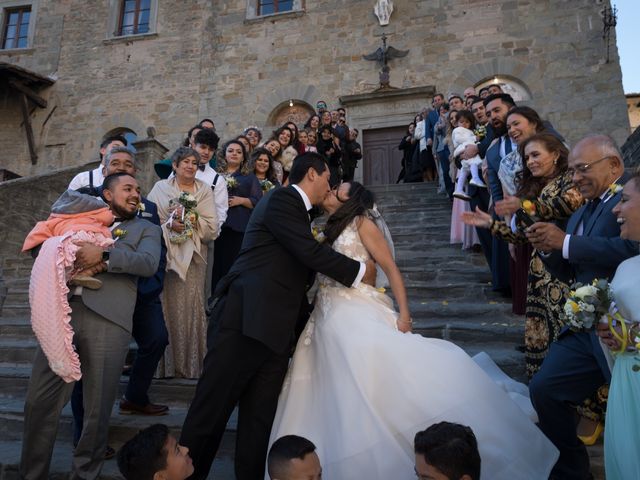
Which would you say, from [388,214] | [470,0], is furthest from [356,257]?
[470,0]

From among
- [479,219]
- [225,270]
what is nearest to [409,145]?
[225,270]

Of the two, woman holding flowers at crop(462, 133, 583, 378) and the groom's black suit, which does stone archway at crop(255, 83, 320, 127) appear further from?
the groom's black suit

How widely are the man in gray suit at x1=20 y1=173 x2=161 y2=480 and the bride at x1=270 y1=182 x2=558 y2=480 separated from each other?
41.5 inches

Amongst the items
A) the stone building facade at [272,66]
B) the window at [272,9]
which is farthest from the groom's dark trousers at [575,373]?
the window at [272,9]

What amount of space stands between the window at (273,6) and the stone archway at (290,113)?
3109mm

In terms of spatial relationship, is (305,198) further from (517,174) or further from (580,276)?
(517,174)

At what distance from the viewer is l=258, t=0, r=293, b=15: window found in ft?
50.7

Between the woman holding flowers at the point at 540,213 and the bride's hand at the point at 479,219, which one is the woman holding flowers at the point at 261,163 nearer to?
the bride's hand at the point at 479,219

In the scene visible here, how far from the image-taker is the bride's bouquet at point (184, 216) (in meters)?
4.33

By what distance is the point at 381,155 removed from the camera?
14.6 metres

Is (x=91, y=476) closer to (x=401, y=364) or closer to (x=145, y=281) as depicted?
(x=145, y=281)

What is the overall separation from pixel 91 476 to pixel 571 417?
8.74 ft

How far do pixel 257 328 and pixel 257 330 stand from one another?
1 cm

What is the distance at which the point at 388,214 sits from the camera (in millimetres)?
8641
